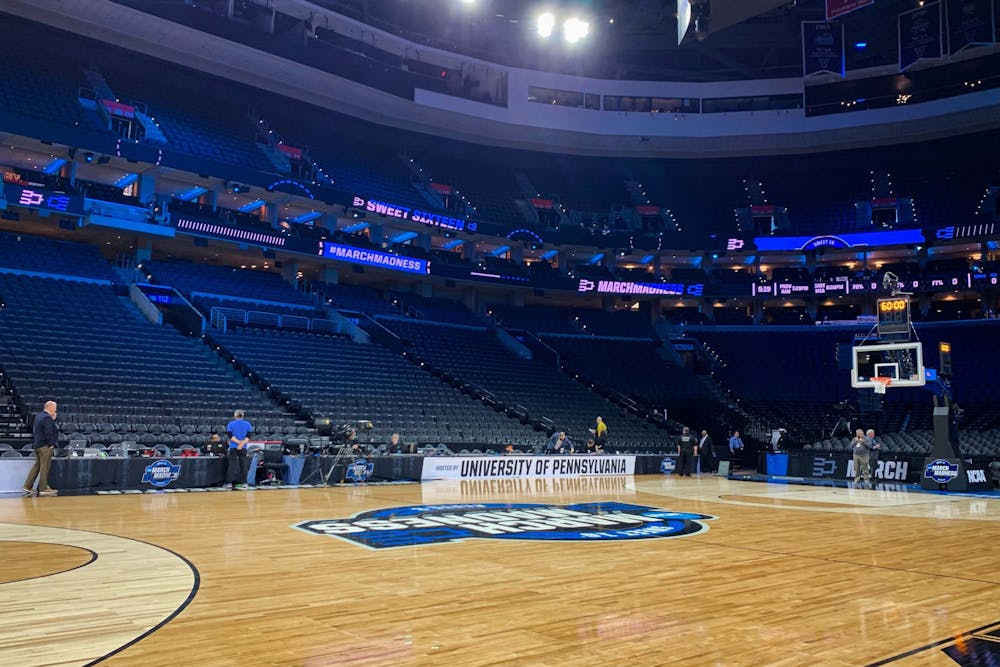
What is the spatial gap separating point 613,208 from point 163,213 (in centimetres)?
2392

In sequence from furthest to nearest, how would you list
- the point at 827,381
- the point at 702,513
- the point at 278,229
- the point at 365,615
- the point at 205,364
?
the point at 827,381 → the point at 278,229 → the point at 205,364 → the point at 702,513 → the point at 365,615

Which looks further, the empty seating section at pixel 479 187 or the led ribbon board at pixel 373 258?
the empty seating section at pixel 479 187

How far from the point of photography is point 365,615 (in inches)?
183

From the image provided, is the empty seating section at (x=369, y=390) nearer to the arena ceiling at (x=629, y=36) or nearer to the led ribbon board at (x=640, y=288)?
the led ribbon board at (x=640, y=288)

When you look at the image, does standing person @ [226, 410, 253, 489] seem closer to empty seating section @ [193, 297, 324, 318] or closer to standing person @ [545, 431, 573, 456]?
standing person @ [545, 431, 573, 456]

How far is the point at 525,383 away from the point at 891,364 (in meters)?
14.5

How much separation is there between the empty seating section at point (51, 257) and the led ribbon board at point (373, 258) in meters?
8.04

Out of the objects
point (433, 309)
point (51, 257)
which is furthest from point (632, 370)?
point (51, 257)

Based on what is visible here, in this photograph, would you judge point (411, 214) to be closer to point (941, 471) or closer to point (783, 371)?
point (783, 371)

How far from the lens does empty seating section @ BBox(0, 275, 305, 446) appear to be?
656 inches

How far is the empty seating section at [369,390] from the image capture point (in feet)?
72.3

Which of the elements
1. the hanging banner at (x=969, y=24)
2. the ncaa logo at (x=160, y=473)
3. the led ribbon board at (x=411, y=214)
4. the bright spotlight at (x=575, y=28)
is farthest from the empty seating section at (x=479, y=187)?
the ncaa logo at (x=160, y=473)

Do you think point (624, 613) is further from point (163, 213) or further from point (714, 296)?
point (714, 296)

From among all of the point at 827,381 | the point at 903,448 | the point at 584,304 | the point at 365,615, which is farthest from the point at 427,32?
the point at 365,615
